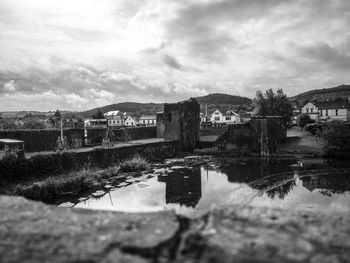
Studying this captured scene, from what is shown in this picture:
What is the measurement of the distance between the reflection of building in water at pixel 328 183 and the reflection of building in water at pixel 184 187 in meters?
4.74

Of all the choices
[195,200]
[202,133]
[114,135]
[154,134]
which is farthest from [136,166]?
[202,133]

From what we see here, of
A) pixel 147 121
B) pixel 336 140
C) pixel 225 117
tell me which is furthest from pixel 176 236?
pixel 147 121

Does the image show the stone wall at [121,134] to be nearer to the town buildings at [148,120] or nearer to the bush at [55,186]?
the bush at [55,186]

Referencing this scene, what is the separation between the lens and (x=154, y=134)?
1280 inches

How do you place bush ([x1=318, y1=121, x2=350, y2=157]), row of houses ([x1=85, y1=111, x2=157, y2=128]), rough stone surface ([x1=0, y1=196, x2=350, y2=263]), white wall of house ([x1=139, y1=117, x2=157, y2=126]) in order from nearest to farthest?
rough stone surface ([x1=0, y1=196, x2=350, y2=263]) < bush ([x1=318, y1=121, x2=350, y2=157]) < row of houses ([x1=85, y1=111, x2=157, y2=128]) < white wall of house ([x1=139, y1=117, x2=157, y2=126])

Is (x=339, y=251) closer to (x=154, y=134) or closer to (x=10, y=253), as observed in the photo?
(x=10, y=253)

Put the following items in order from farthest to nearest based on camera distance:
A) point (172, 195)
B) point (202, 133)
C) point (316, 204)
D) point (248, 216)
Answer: point (202, 133), point (172, 195), point (316, 204), point (248, 216)

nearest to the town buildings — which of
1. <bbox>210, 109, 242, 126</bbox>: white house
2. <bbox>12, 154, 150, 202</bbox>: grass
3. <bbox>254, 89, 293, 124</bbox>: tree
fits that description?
<bbox>210, 109, 242, 126</bbox>: white house

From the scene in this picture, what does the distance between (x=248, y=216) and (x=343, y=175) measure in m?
14.7

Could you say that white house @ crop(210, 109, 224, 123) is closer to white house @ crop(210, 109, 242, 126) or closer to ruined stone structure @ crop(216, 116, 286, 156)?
white house @ crop(210, 109, 242, 126)

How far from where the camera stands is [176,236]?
2070 millimetres

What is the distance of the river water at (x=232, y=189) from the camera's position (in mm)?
9203

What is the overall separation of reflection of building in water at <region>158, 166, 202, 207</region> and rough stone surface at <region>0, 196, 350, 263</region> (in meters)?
7.23

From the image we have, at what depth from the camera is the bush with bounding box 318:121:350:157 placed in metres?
21.4
